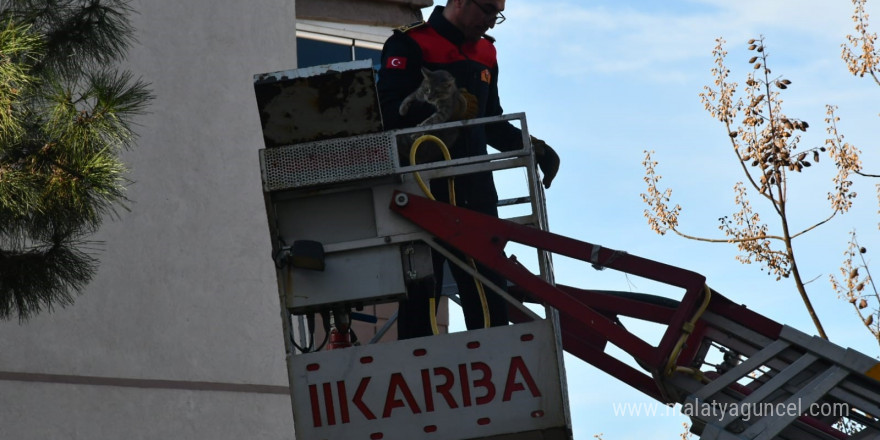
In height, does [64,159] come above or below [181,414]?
above

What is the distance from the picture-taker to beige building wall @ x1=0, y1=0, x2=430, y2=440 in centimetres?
938

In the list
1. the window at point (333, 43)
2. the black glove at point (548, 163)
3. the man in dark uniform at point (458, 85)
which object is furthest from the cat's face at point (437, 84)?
the window at point (333, 43)

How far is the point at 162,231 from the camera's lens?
1020cm

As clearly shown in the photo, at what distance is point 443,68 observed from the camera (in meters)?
6.30

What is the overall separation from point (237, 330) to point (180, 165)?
148cm

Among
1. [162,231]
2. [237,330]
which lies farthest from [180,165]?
[237,330]

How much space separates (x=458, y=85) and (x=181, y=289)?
459cm

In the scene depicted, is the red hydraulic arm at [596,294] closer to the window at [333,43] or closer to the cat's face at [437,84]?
the cat's face at [437,84]

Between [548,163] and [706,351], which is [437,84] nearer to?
[548,163]

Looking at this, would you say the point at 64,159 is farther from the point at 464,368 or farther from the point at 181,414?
the point at 181,414

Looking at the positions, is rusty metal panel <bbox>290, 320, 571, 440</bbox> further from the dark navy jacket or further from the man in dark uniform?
the dark navy jacket

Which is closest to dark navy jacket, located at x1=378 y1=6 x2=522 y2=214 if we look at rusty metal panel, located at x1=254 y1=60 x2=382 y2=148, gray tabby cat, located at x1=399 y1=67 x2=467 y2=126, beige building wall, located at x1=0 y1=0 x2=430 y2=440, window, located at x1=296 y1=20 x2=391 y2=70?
gray tabby cat, located at x1=399 y1=67 x2=467 y2=126

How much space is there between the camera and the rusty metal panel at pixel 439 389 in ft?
16.7

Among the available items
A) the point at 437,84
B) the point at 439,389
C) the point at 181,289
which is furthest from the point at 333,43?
the point at 439,389
